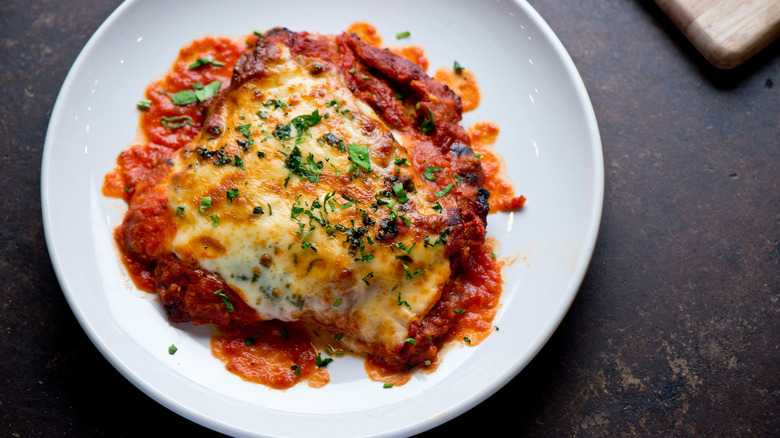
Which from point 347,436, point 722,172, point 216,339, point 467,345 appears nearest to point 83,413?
point 216,339

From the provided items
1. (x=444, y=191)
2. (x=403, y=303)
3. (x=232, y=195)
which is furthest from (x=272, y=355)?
(x=444, y=191)

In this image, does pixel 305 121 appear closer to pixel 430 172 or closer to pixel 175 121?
pixel 430 172

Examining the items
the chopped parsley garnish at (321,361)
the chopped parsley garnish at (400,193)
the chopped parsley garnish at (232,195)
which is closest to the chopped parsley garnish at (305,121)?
the chopped parsley garnish at (232,195)

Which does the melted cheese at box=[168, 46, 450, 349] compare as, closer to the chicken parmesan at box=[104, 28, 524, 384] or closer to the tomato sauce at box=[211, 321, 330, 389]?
the chicken parmesan at box=[104, 28, 524, 384]

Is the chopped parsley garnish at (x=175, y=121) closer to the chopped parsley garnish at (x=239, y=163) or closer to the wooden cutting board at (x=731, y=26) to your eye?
the chopped parsley garnish at (x=239, y=163)

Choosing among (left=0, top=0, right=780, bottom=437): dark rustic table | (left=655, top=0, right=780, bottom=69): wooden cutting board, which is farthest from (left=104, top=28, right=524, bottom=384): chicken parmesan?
(left=655, top=0, right=780, bottom=69): wooden cutting board
